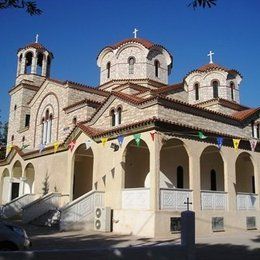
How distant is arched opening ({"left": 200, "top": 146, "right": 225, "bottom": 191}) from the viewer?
67.0ft

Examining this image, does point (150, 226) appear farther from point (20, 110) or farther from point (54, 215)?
point (20, 110)

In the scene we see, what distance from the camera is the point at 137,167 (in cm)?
1912

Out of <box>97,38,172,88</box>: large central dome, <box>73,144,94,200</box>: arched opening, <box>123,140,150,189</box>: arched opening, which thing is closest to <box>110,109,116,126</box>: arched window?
<box>123,140,150,189</box>: arched opening

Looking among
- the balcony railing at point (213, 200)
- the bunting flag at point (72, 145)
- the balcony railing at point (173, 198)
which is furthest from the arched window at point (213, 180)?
the bunting flag at point (72, 145)

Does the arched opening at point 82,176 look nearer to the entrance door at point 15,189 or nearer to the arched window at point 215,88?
the entrance door at point 15,189

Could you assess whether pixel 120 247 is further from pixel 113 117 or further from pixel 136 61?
pixel 136 61

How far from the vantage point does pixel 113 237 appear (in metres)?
14.5

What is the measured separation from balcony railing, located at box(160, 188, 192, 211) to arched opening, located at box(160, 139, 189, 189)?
6.20ft

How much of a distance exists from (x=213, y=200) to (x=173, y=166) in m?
2.84

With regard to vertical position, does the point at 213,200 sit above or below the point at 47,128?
below

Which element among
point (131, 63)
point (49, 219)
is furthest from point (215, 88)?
point (49, 219)

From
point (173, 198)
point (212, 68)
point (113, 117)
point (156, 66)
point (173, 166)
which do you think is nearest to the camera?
point (173, 198)

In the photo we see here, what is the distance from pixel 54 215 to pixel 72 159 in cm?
300

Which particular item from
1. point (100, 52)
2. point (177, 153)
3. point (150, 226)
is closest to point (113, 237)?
point (150, 226)
